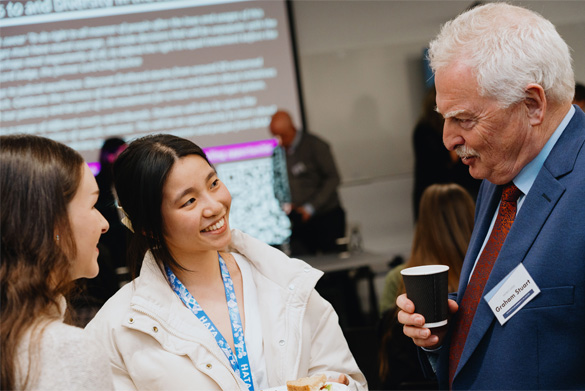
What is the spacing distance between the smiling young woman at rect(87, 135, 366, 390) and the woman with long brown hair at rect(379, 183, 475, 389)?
2.98 feet

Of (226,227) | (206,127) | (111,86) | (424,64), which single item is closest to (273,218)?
(206,127)

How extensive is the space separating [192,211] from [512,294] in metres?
0.87

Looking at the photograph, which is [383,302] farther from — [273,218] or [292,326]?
[273,218]

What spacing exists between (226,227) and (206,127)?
3.68m

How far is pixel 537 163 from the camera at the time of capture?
1.50 metres

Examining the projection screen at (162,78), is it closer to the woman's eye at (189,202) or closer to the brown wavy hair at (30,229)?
the woman's eye at (189,202)

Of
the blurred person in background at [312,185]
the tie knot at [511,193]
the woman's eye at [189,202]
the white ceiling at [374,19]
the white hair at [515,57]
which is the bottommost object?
the blurred person in background at [312,185]

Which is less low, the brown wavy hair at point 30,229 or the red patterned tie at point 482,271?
the brown wavy hair at point 30,229

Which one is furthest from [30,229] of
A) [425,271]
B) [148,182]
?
[425,271]

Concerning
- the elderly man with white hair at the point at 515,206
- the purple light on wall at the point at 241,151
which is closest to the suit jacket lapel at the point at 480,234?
the elderly man with white hair at the point at 515,206

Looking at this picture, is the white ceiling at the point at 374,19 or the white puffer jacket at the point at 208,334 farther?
the white ceiling at the point at 374,19

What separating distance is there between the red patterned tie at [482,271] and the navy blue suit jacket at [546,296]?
0.08 meters

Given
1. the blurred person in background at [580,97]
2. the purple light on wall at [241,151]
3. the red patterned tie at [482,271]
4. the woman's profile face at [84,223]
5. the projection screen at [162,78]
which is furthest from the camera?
the purple light on wall at [241,151]

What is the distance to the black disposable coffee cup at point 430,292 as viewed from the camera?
1.49m
